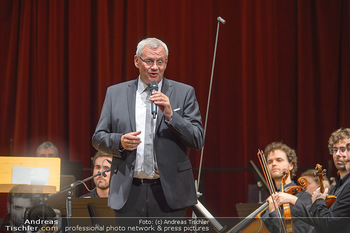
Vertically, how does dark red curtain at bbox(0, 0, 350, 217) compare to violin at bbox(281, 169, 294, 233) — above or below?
above

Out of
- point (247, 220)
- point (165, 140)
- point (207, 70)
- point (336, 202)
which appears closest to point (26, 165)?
point (165, 140)

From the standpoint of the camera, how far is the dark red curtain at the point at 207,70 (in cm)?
639

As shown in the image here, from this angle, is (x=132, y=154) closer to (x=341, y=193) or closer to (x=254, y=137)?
(x=341, y=193)

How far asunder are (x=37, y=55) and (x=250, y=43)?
266 cm

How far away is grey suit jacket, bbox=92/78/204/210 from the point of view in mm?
2506

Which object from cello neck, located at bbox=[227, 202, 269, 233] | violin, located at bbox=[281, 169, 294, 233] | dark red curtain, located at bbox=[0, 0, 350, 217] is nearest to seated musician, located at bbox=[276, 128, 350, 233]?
violin, located at bbox=[281, 169, 294, 233]

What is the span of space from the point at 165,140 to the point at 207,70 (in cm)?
398

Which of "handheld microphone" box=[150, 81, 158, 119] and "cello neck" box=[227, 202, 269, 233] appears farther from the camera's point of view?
"cello neck" box=[227, 202, 269, 233]

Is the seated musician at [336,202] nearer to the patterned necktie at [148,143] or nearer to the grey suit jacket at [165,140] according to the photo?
the grey suit jacket at [165,140]

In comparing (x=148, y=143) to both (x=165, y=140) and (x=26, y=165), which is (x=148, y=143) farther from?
(x=26, y=165)

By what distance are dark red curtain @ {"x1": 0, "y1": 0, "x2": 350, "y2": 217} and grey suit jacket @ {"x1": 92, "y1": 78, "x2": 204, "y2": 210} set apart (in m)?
3.69

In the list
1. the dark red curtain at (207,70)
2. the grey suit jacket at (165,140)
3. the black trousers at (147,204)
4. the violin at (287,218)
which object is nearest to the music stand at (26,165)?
the grey suit jacket at (165,140)

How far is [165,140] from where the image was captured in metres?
2.58

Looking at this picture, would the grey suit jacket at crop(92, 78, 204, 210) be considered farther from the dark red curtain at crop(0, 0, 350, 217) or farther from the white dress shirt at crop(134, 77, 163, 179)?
the dark red curtain at crop(0, 0, 350, 217)
